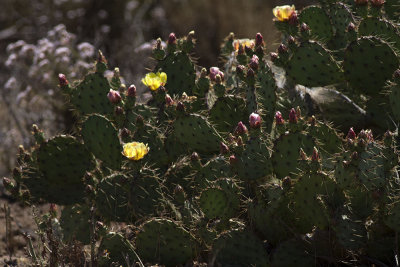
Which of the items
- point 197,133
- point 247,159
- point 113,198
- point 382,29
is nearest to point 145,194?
point 113,198

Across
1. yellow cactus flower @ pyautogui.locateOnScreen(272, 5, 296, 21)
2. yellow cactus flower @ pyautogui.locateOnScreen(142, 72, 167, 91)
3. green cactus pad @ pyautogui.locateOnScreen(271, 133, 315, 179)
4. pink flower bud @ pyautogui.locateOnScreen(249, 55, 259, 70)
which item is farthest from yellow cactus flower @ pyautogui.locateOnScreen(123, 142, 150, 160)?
yellow cactus flower @ pyautogui.locateOnScreen(272, 5, 296, 21)

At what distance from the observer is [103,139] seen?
3.71 meters

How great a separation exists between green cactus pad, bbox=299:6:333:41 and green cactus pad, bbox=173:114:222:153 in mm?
1091

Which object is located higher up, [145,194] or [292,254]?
[145,194]

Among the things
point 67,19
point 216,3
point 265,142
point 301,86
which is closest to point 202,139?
point 265,142

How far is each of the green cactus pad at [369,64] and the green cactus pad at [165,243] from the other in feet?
4.42

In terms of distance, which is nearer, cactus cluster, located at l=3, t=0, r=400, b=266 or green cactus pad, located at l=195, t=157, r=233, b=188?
cactus cluster, located at l=3, t=0, r=400, b=266

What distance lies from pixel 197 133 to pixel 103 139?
0.58m

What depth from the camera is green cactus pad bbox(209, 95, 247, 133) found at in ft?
12.3

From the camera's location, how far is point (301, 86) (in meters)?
4.24

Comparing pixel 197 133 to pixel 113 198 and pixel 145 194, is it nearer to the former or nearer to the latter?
pixel 145 194

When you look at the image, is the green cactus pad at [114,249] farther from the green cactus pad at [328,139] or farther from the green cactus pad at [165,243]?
the green cactus pad at [328,139]

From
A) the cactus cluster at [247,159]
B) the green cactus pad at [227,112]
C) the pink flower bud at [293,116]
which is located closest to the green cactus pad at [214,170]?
the cactus cluster at [247,159]

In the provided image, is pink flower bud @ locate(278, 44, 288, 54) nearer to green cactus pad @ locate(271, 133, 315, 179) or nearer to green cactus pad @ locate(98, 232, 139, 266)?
green cactus pad @ locate(271, 133, 315, 179)
